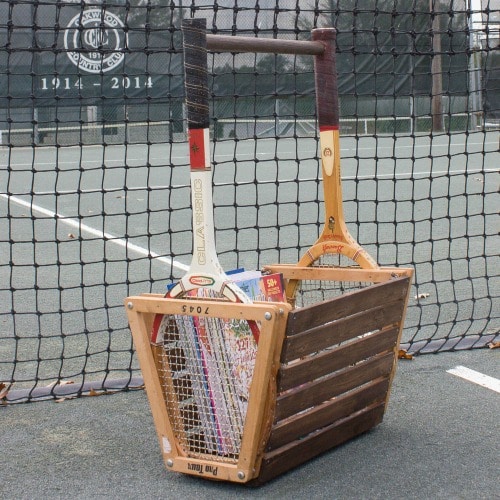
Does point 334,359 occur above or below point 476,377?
above

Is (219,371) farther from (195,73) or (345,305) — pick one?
(195,73)

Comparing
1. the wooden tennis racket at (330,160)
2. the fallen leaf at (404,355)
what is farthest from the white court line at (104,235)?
the wooden tennis racket at (330,160)

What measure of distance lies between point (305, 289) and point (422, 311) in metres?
1.79

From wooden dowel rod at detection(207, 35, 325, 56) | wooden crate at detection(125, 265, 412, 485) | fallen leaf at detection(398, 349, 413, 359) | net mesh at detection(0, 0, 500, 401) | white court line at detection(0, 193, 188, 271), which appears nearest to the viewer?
wooden crate at detection(125, 265, 412, 485)

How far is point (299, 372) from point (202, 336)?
0.30 m

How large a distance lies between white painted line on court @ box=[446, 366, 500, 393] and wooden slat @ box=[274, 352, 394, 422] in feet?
2.31

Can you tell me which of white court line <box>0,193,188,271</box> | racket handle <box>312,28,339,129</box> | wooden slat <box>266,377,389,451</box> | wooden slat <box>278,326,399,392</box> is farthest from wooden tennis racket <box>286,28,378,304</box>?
white court line <box>0,193,188,271</box>

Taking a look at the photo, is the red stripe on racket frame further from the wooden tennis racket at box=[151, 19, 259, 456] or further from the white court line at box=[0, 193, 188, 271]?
the white court line at box=[0, 193, 188, 271]

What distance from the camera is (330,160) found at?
3324mm

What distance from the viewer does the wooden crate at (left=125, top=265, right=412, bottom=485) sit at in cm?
273

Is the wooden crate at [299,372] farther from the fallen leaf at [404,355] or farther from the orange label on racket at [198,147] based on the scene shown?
the fallen leaf at [404,355]

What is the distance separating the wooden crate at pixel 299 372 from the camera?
2727 mm

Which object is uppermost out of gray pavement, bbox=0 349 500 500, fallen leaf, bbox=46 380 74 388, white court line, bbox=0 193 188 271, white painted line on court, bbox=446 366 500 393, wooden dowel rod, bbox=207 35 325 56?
wooden dowel rod, bbox=207 35 325 56

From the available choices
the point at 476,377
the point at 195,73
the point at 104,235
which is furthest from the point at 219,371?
the point at 104,235
